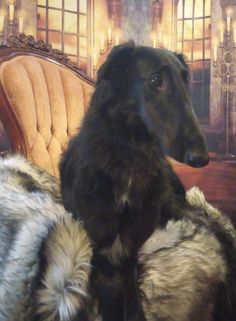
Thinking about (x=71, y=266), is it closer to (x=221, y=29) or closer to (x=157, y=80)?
(x=157, y=80)

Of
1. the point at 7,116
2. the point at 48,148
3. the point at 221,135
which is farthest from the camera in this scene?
the point at 221,135

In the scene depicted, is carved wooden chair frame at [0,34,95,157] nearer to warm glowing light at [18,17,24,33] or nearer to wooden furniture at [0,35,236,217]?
wooden furniture at [0,35,236,217]

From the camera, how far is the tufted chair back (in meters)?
1.60

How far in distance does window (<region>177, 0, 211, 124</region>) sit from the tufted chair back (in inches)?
20.0

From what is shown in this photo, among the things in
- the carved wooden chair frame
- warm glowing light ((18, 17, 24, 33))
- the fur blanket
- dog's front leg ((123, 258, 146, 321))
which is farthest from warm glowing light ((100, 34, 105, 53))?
dog's front leg ((123, 258, 146, 321))

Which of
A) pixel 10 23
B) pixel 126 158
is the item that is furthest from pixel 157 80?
pixel 10 23

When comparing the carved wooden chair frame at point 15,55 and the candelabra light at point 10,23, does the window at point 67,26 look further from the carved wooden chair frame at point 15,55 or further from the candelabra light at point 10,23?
the carved wooden chair frame at point 15,55

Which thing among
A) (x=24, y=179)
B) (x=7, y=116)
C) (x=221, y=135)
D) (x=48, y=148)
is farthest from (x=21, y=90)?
(x=221, y=135)

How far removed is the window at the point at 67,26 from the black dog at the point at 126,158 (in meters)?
1.16

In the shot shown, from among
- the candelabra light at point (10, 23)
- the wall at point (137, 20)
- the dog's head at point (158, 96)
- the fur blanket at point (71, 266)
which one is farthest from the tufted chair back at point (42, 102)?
the dog's head at point (158, 96)

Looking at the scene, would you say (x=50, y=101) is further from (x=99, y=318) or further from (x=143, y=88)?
(x=99, y=318)

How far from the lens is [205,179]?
7.18 feet

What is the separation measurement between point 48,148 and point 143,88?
2.80 feet

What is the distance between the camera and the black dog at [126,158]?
34.4 inches
